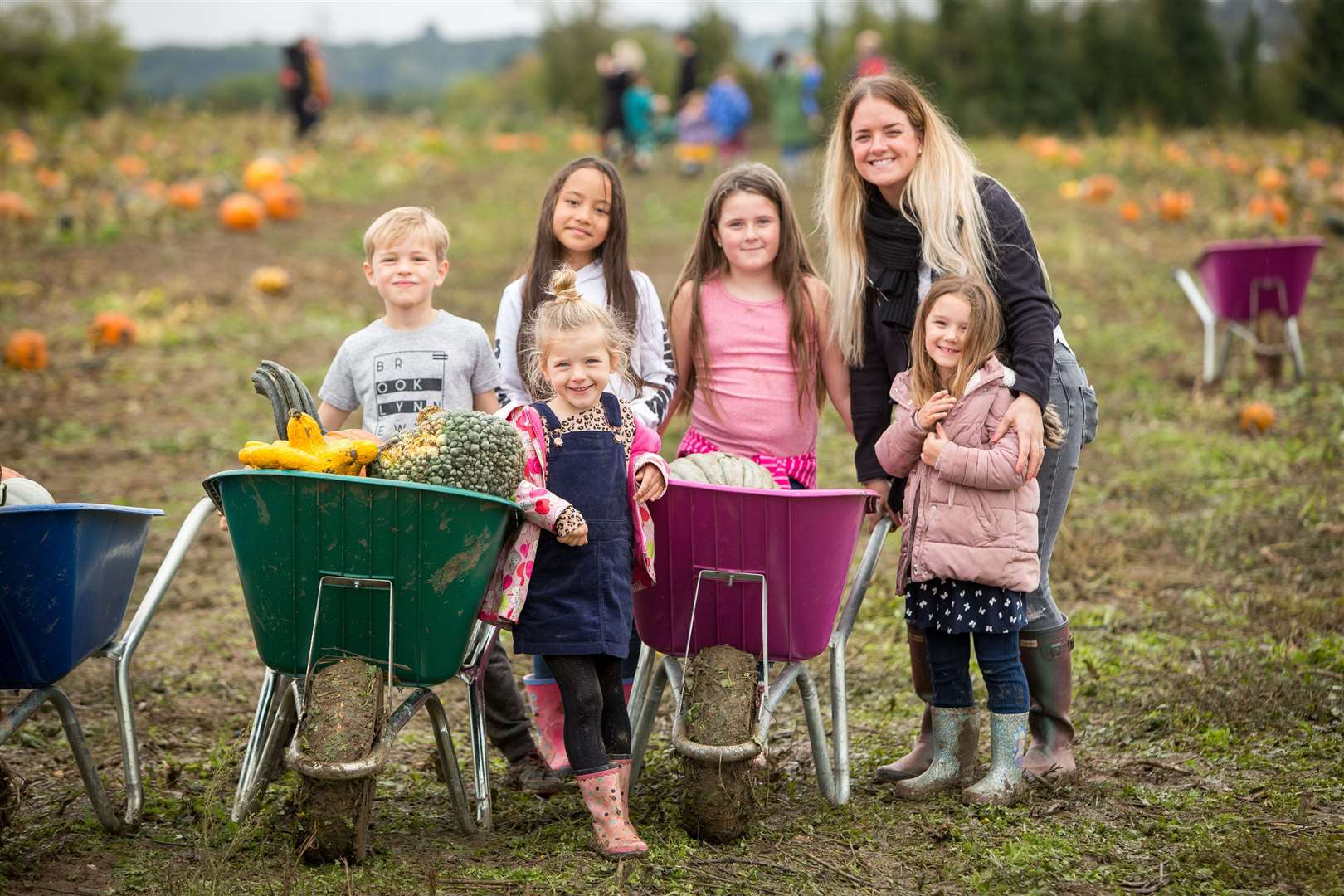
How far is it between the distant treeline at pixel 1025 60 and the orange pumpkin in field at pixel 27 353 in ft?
51.8

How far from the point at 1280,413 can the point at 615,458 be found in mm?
5095

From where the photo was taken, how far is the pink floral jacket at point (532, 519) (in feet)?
9.00

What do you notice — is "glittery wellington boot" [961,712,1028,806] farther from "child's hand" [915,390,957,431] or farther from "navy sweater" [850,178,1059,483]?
"child's hand" [915,390,957,431]

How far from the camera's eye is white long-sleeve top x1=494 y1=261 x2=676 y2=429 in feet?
11.1

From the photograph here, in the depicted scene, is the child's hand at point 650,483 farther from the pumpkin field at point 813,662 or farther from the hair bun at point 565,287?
the pumpkin field at point 813,662

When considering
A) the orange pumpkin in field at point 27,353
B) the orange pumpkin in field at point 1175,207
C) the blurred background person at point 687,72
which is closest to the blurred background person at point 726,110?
the blurred background person at point 687,72

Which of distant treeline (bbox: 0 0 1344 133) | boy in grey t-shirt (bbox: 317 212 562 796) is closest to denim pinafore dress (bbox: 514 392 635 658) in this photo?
boy in grey t-shirt (bbox: 317 212 562 796)

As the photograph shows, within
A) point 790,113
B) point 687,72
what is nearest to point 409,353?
point 790,113

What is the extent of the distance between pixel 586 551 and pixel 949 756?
109cm

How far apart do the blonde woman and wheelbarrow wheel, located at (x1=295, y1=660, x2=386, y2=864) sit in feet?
4.39

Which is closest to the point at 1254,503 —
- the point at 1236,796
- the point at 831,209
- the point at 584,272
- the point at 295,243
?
the point at 1236,796

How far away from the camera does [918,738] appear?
3.35m

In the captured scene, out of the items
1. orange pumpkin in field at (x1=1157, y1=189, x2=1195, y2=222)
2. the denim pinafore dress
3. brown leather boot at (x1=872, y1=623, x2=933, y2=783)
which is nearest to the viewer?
the denim pinafore dress

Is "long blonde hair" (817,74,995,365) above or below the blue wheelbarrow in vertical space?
above
